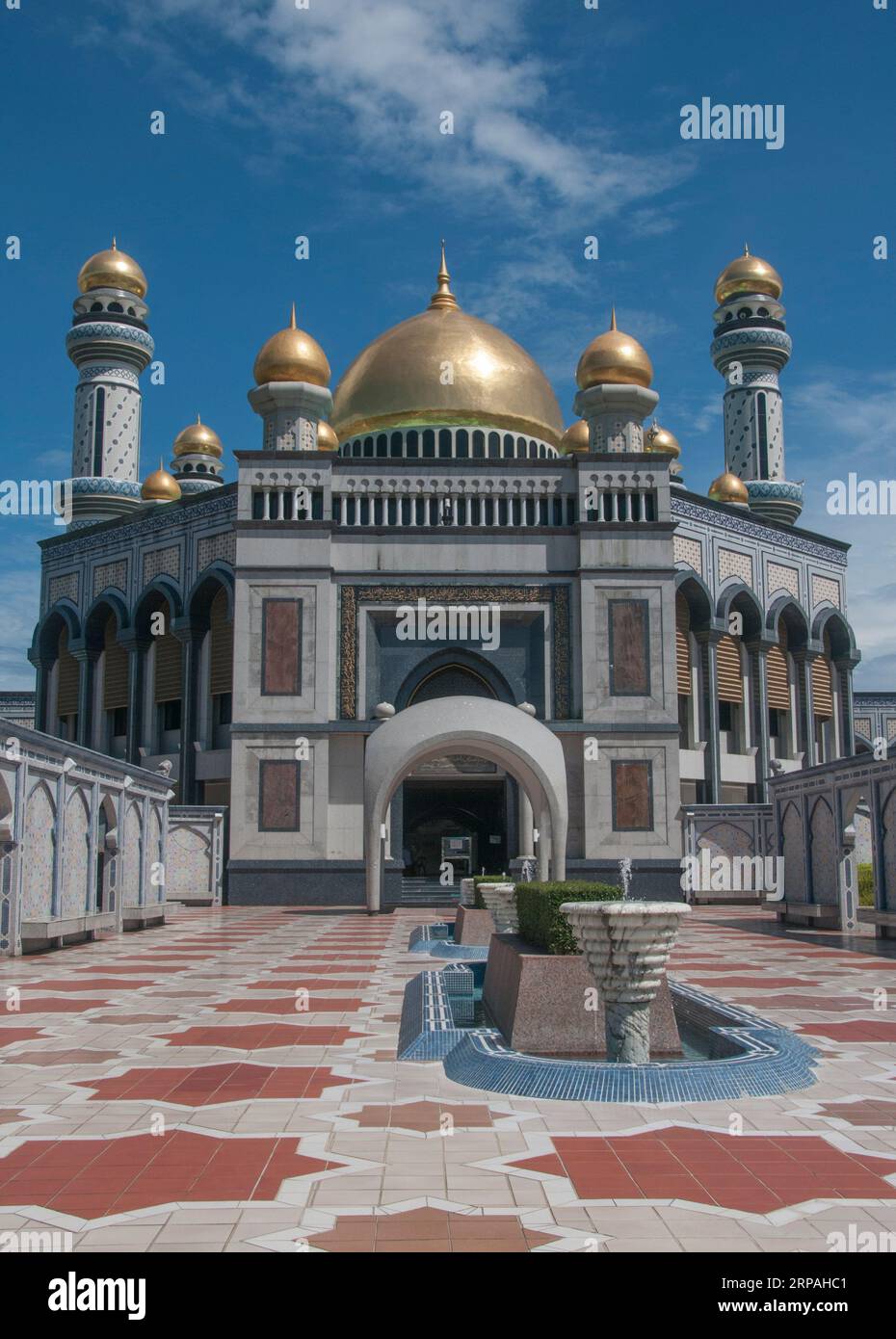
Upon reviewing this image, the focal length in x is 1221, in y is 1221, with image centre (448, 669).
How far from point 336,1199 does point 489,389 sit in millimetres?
→ 26498

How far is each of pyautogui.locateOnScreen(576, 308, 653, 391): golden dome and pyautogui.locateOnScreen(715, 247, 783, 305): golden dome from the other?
13.9 metres

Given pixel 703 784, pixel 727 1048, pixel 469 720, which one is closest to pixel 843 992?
pixel 727 1048

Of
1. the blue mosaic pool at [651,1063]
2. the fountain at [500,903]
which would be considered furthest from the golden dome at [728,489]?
the blue mosaic pool at [651,1063]

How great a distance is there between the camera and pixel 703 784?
1198 inches

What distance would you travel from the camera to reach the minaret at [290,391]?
2656 cm

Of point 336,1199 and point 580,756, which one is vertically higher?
point 580,756

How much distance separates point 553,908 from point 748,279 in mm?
35810

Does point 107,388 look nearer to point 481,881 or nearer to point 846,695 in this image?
point 846,695

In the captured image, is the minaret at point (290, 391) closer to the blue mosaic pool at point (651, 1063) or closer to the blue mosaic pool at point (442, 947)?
the blue mosaic pool at point (442, 947)

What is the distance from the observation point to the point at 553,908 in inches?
302

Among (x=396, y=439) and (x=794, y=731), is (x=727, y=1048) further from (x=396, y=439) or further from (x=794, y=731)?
(x=794, y=731)

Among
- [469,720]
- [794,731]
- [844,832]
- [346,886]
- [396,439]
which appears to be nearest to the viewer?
[844,832]

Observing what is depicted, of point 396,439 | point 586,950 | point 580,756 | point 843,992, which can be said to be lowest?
point 843,992

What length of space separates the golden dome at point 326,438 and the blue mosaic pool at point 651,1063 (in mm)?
21663
